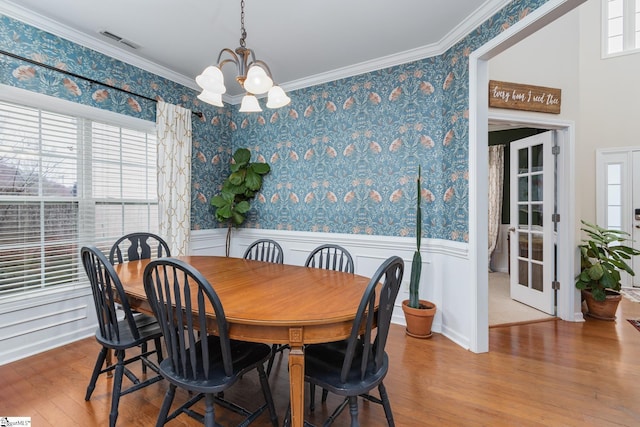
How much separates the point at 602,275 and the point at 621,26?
4110mm

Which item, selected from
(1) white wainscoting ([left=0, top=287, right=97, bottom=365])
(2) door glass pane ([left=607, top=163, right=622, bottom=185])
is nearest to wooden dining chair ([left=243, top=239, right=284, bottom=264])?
(1) white wainscoting ([left=0, top=287, right=97, bottom=365])

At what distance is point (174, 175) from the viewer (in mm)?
3389

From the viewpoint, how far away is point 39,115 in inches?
97.8

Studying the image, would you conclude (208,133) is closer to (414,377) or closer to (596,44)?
(414,377)

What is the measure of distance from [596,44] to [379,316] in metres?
5.94

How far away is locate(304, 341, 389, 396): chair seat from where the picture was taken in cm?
129

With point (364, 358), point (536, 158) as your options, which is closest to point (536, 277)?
point (536, 158)

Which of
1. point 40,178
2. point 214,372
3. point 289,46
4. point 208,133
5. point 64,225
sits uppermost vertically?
point 289,46

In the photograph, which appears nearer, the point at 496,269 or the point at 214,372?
the point at 214,372

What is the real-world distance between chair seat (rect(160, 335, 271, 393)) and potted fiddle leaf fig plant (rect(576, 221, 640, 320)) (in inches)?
136

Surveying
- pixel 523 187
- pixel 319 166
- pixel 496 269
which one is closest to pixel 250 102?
pixel 319 166

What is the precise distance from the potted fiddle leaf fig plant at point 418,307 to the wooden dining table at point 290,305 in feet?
3.25

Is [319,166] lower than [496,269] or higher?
higher

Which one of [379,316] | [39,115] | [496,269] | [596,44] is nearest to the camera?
[379,316]
